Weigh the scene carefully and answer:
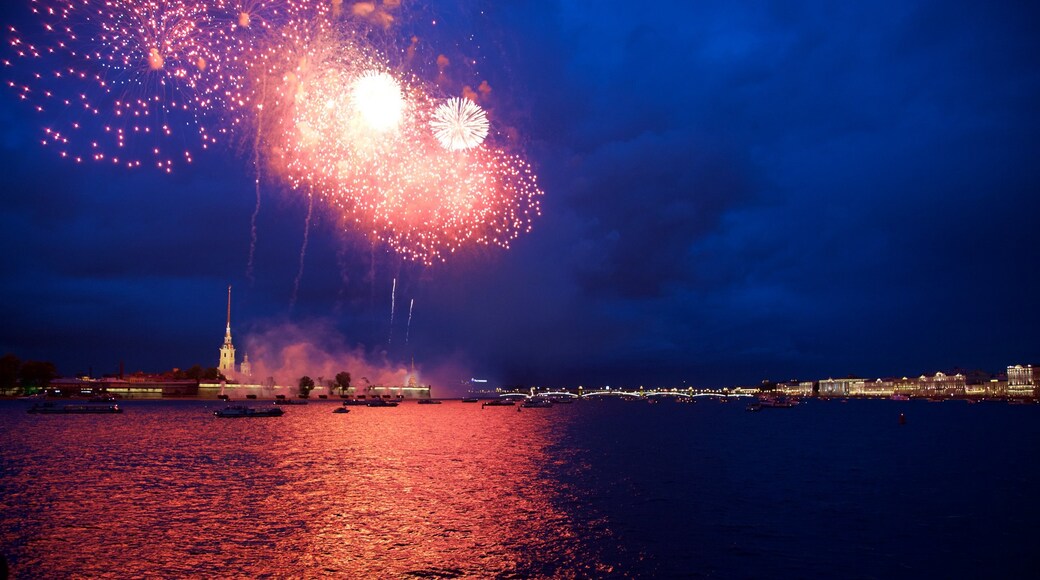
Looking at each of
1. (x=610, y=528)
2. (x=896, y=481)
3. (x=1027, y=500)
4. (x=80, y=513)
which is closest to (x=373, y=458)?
(x=80, y=513)

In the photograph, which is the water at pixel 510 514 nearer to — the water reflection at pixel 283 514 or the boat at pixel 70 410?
the water reflection at pixel 283 514

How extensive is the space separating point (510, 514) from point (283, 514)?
33.1ft

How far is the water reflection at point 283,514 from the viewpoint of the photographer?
21281 millimetres

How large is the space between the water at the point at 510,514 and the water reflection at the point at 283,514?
5.1 inches

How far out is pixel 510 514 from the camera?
29547 millimetres

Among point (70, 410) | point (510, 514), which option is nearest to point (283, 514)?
point (510, 514)

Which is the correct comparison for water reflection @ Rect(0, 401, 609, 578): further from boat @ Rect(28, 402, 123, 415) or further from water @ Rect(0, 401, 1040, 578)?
boat @ Rect(28, 402, 123, 415)

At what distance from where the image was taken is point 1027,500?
109 feet

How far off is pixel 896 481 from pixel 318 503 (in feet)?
113

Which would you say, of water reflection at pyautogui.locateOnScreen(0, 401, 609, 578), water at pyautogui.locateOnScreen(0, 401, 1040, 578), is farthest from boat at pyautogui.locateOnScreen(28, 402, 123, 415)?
water at pyautogui.locateOnScreen(0, 401, 1040, 578)

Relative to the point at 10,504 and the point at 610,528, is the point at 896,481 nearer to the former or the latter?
the point at 610,528

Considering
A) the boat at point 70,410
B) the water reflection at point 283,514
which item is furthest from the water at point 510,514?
the boat at point 70,410

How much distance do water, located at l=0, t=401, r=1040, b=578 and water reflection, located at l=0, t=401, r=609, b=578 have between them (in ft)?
0.42

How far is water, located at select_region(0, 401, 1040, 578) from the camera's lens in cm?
2145
